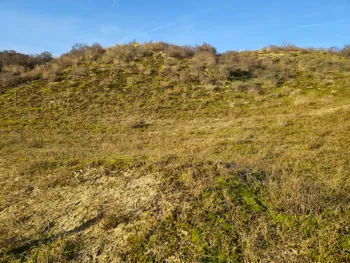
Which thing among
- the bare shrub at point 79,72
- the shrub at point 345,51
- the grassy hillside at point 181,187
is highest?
the shrub at point 345,51

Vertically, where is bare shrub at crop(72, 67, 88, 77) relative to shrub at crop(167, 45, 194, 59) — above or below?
below

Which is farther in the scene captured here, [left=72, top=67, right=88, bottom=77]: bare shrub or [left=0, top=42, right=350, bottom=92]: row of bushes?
[left=72, top=67, right=88, bottom=77]: bare shrub

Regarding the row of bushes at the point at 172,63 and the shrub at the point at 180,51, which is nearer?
the row of bushes at the point at 172,63

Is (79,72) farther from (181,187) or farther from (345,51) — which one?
(345,51)

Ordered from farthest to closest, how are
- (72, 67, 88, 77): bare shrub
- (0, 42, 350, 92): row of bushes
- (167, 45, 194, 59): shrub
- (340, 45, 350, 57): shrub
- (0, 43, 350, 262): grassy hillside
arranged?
(167, 45, 194, 59): shrub → (340, 45, 350, 57): shrub → (72, 67, 88, 77): bare shrub → (0, 42, 350, 92): row of bushes → (0, 43, 350, 262): grassy hillside

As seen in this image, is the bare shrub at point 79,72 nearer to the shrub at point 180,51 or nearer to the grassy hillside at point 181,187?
the grassy hillside at point 181,187

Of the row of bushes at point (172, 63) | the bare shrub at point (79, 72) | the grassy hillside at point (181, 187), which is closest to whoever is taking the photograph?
the grassy hillside at point (181, 187)

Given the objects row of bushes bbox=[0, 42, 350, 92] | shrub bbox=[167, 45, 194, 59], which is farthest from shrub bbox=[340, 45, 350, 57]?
shrub bbox=[167, 45, 194, 59]

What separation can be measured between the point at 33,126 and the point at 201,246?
16.7m

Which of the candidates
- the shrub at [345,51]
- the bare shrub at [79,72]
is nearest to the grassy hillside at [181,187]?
the bare shrub at [79,72]

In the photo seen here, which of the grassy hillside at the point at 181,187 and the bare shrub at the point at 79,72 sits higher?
the bare shrub at the point at 79,72

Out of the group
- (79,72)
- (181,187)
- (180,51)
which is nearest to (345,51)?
(180,51)

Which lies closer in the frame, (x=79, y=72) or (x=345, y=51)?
(x=79, y=72)

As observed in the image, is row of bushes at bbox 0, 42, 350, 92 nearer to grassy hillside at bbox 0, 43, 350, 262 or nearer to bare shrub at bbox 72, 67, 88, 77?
bare shrub at bbox 72, 67, 88, 77
